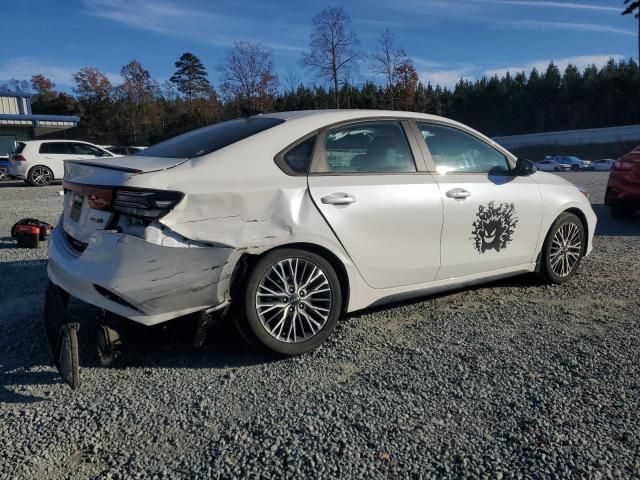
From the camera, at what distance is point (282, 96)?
47.2 metres

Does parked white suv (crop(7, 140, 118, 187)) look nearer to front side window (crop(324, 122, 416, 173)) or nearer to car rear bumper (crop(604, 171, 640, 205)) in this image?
car rear bumper (crop(604, 171, 640, 205))

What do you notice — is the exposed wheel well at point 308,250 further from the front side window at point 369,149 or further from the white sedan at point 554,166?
the white sedan at point 554,166

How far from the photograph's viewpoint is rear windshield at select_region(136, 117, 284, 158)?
333 centimetres

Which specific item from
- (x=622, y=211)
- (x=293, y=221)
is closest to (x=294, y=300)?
(x=293, y=221)

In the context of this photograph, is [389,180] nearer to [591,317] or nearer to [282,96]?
[591,317]

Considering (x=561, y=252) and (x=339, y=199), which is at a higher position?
(x=339, y=199)

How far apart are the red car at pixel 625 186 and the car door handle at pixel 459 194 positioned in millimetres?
5603

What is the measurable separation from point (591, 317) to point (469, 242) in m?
1.08

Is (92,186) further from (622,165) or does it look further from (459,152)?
(622,165)

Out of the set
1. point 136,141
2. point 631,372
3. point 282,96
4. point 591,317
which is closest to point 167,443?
point 631,372

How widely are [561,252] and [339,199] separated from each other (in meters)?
2.57

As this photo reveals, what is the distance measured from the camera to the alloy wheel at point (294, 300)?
3.13m

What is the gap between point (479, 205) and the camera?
4.04m

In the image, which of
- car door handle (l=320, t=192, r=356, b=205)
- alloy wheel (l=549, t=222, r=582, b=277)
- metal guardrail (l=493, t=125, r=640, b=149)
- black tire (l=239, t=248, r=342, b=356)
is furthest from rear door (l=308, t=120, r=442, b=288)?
metal guardrail (l=493, t=125, r=640, b=149)
